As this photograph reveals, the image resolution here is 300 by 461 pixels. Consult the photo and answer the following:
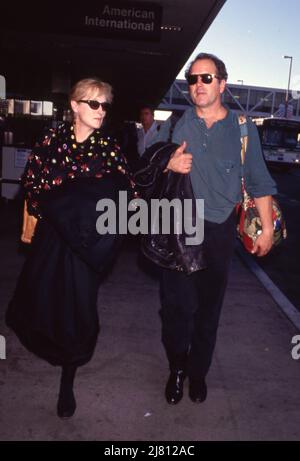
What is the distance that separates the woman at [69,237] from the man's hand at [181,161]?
0.95 feet

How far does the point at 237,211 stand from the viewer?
320cm

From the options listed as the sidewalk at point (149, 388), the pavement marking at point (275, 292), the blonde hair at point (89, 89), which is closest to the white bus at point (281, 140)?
the pavement marking at point (275, 292)

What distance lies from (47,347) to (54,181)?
976 millimetres

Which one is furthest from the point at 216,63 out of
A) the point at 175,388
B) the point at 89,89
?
the point at 175,388

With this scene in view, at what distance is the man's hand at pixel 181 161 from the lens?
278cm

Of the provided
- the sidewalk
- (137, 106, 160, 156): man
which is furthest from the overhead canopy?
the sidewalk

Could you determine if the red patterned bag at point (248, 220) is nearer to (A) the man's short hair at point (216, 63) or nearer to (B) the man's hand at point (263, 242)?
(B) the man's hand at point (263, 242)

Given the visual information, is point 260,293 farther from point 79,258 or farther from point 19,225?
point 19,225

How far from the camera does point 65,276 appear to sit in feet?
9.16

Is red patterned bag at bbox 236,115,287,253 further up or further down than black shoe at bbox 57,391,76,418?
further up

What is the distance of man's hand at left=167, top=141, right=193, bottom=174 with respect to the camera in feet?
9.13

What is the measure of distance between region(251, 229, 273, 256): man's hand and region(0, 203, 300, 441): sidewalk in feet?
3.38

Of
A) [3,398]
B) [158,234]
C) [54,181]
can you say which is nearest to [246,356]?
[158,234]

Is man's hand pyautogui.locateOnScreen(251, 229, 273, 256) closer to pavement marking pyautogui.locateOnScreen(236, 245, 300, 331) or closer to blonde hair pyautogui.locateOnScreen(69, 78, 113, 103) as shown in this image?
blonde hair pyautogui.locateOnScreen(69, 78, 113, 103)
